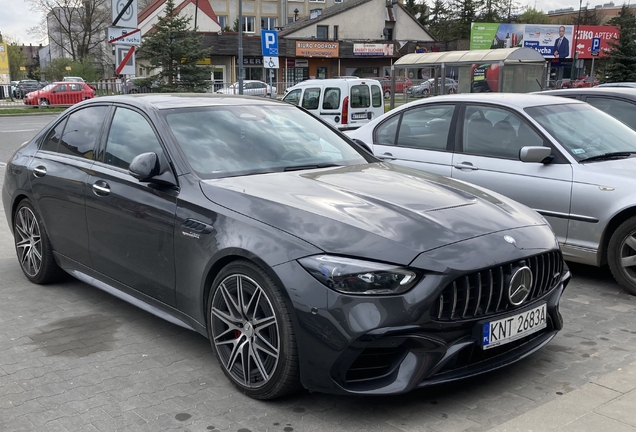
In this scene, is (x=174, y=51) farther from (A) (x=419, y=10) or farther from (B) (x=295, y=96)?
(A) (x=419, y=10)

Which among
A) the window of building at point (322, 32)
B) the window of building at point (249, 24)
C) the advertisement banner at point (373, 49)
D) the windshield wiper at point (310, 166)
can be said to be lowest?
the windshield wiper at point (310, 166)

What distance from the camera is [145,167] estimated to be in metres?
4.12

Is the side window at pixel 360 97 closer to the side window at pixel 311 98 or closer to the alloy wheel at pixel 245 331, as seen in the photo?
the side window at pixel 311 98

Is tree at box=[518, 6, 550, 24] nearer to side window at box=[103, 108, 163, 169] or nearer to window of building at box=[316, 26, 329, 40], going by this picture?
window of building at box=[316, 26, 329, 40]

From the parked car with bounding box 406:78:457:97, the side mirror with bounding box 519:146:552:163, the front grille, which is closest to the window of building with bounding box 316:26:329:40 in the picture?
the parked car with bounding box 406:78:457:97

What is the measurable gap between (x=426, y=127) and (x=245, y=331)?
4179 millimetres

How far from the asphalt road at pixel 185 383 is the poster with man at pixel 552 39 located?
59.7 m

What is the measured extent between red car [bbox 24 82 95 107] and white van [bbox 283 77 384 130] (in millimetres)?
23074

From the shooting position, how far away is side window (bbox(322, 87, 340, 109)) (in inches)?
758

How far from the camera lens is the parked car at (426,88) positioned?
23.6m

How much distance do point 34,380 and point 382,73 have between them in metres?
59.0

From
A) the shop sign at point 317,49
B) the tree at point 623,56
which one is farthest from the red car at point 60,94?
the tree at point 623,56

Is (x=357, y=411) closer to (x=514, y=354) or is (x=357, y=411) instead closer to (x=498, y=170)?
(x=514, y=354)

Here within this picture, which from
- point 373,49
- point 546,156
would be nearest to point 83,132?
point 546,156
